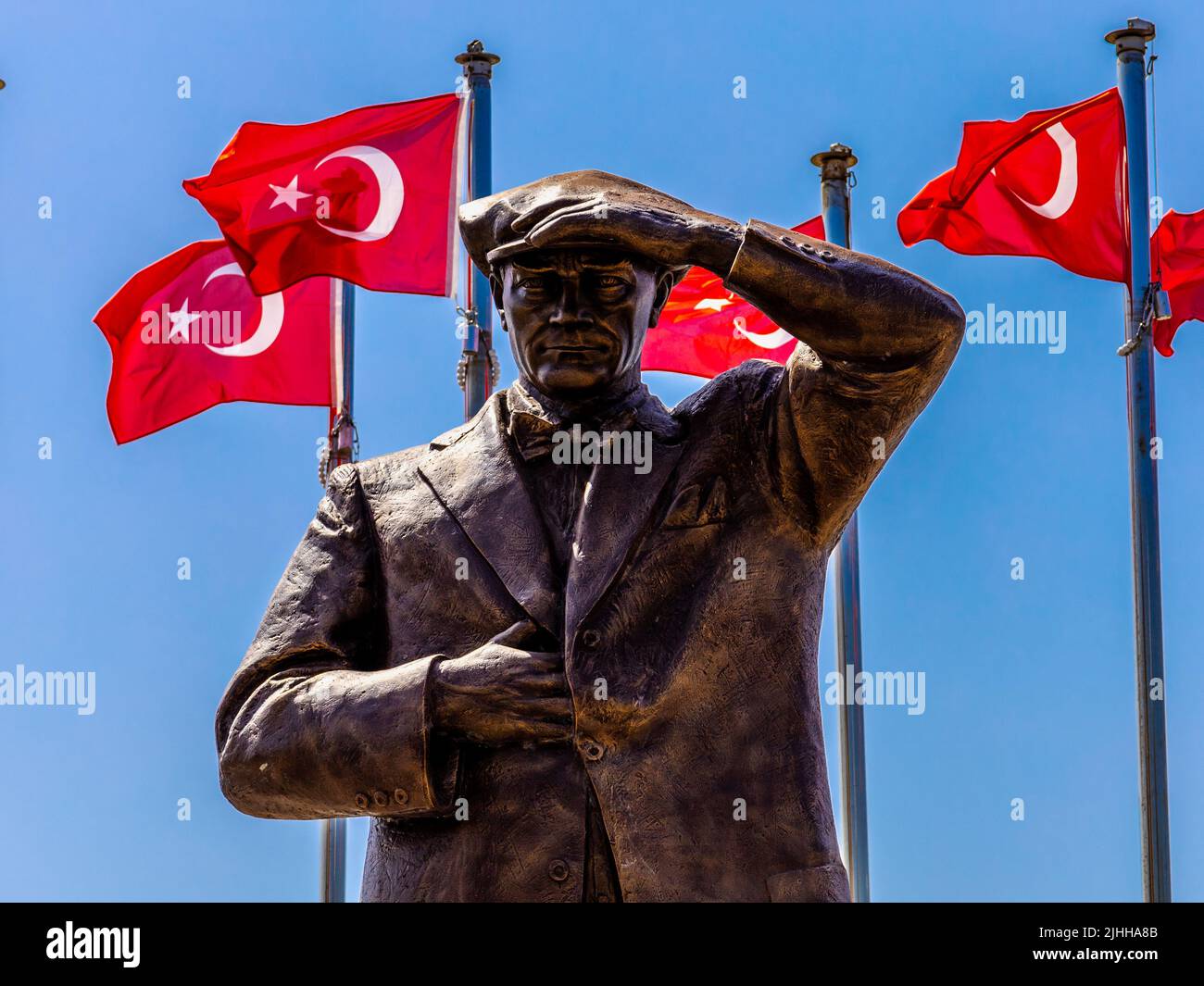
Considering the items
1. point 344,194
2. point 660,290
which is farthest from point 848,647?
point 660,290

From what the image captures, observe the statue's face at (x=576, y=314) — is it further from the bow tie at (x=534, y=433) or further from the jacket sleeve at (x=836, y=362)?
the jacket sleeve at (x=836, y=362)

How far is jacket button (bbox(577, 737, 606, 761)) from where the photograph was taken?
4332 millimetres

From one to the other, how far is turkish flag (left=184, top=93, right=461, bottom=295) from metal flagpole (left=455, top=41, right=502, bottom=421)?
14.8 inches

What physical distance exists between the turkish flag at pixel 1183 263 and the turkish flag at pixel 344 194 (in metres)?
4.60

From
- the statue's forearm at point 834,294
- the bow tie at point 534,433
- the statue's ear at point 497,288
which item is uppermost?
the statue's ear at point 497,288

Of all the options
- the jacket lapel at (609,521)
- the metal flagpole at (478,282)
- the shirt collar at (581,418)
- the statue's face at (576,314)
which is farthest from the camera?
the metal flagpole at (478,282)

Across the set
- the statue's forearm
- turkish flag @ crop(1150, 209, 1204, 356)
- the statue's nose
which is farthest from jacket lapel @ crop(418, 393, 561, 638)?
turkish flag @ crop(1150, 209, 1204, 356)

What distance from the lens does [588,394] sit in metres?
4.70

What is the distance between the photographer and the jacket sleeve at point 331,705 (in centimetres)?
433

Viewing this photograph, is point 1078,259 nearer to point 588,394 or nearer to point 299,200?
point 299,200

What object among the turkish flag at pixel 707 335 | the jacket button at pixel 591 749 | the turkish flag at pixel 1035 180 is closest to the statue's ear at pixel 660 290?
the jacket button at pixel 591 749

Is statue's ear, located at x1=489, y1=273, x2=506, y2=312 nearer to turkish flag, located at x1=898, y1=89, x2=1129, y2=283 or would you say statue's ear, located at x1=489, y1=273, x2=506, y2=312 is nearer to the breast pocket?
the breast pocket

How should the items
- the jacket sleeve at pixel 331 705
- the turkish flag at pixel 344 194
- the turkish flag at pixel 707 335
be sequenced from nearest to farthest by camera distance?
the jacket sleeve at pixel 331 705 → the turkish flag at pixel 344 194 → the turkish flag at pixel 707 335
